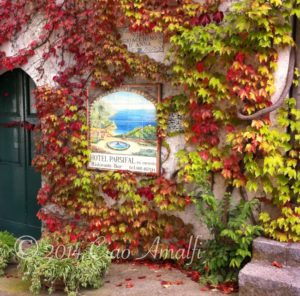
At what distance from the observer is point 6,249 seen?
193 inches

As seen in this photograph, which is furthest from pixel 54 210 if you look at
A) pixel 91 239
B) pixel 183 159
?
pixel 183 159

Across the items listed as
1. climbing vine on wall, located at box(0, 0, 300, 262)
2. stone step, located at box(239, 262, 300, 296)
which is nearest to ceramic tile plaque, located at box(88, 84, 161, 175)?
climbing vine on wall, located at box(0, 0, 300, 262)

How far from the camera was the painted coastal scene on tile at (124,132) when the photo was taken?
4957 mm

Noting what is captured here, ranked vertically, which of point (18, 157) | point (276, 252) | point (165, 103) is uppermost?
point (165, 103)

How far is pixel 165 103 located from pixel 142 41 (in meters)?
0.85

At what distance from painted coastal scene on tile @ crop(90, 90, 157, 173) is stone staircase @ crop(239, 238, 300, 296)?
5.27ft

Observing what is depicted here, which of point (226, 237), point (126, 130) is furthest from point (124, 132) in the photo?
point (226, 237)

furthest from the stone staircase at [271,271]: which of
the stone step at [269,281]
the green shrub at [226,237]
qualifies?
the green shrub at [226,237]

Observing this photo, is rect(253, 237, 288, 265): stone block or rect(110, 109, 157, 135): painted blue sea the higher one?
rect(110, 109, 157, 135): painted blue sea

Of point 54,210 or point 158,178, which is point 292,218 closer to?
point 158,178

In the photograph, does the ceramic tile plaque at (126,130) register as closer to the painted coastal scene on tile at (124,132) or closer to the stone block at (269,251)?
the painted coastal scene on tile at (124,132)

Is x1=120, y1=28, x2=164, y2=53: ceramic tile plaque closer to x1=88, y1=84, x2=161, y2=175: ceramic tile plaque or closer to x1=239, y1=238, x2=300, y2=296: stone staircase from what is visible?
x1=88, y1=84, x2=161, y2=175: ceramic tile plaque

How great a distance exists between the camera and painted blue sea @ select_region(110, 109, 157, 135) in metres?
4.93

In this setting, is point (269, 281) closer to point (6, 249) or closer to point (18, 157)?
point (6, 249)
